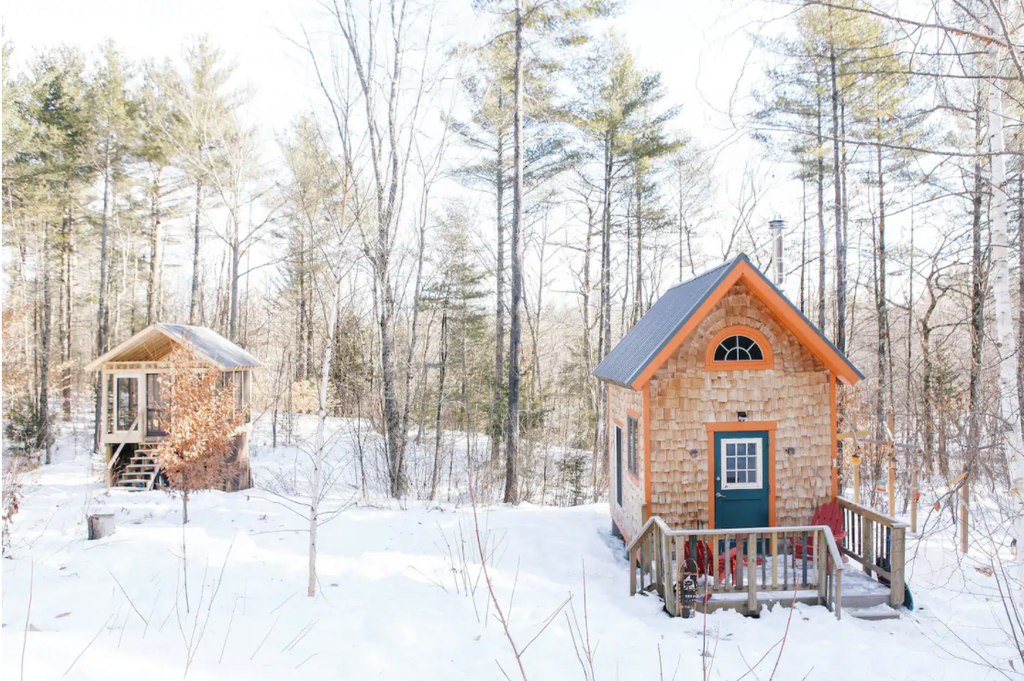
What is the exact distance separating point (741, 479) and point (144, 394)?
1322 cm

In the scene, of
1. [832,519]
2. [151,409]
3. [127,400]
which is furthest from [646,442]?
[127,400]

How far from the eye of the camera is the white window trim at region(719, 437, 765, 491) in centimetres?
716

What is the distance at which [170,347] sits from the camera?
1423cm

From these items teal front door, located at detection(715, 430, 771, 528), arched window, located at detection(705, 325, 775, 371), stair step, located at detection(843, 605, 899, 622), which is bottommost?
stair step, located at detection(843, 605, 899, 622)

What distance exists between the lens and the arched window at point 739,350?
717cm

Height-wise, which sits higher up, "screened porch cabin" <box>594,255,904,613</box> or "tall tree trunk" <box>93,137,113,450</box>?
"tall tree trunk" <box>93,137,113,450</box>

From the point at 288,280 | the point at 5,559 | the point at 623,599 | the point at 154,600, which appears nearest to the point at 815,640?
the point at 623,599

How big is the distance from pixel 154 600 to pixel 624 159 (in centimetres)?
1436

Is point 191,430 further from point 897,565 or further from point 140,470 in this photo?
point 897,565

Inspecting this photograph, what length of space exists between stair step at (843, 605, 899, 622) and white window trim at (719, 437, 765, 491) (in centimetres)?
163

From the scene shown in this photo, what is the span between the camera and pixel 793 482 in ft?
23.6

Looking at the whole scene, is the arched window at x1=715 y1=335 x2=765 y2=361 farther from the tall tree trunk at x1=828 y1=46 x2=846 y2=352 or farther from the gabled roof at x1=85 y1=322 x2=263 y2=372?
the gabled roof at x1=85 y1=322 x2=263 y2=372

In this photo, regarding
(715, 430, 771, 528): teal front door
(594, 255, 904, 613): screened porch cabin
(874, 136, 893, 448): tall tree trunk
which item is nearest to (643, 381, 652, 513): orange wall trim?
(594, 255, 904, 613): screened porch cabin

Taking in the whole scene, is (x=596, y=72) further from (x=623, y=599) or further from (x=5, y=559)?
(x=5, y=559)
